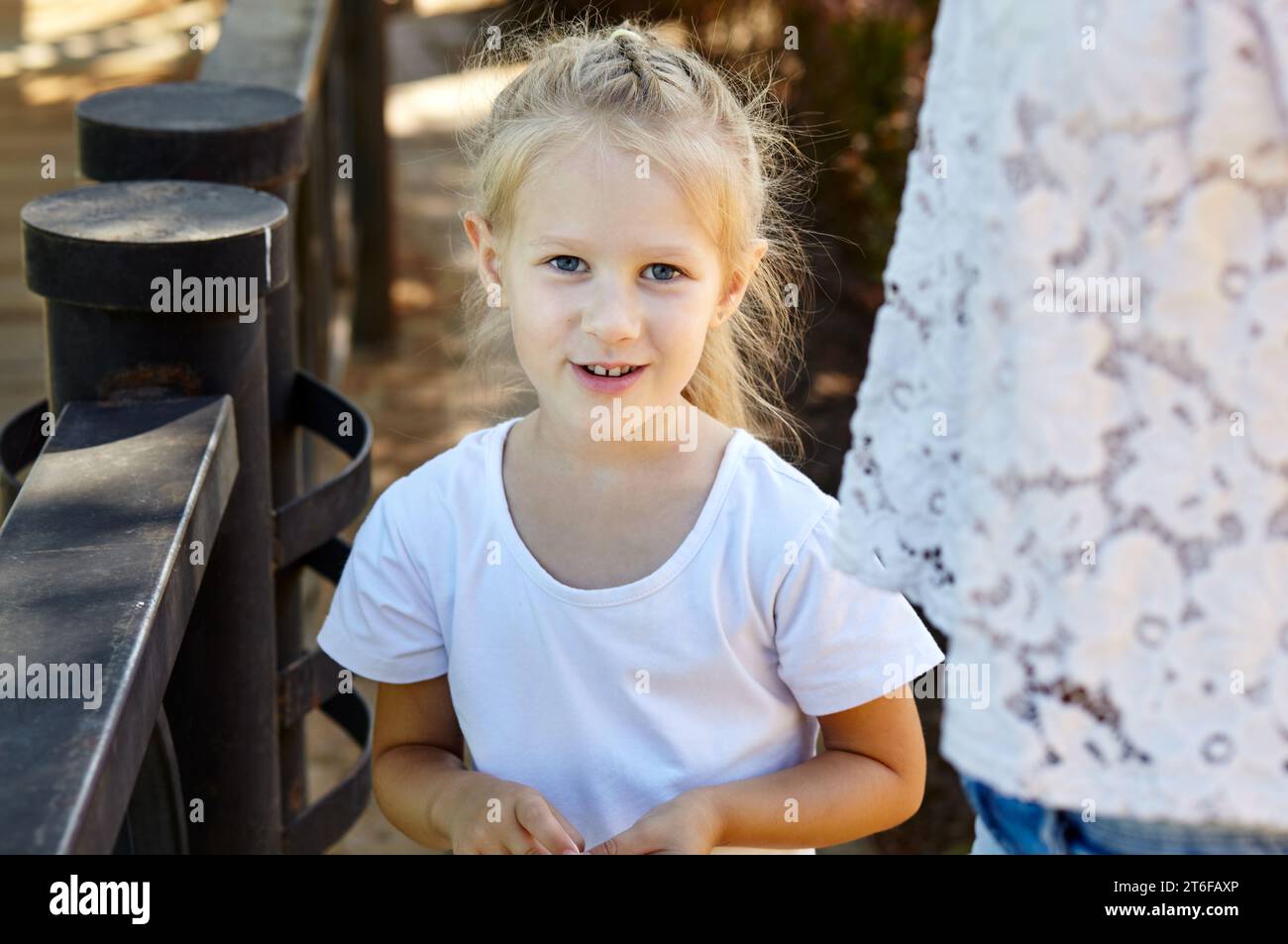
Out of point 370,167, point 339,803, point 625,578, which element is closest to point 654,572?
point 625,578

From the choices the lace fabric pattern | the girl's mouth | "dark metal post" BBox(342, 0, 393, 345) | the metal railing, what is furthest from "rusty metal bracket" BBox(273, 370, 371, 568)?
"dark metal post" BBox(342, 0, 393, 345)

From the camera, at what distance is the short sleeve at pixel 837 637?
171 centimetres

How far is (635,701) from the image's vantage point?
175cm

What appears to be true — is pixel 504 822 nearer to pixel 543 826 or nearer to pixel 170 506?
pixel 543 826

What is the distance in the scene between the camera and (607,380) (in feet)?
5.71

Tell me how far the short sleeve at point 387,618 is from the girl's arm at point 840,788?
374 mm

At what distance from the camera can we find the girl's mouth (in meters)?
1.74

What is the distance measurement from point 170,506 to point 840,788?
75 cm

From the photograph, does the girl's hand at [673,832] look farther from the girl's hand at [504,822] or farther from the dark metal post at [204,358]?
the dark metal post at [204,358]

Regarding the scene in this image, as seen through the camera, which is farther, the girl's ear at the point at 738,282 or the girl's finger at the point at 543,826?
the girl's ear at the point at 738,282

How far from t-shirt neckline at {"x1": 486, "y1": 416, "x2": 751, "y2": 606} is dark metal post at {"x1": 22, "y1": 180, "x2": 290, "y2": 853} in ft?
1.29

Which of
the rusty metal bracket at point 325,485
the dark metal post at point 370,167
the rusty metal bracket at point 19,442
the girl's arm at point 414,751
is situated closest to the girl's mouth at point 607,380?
the girl's arm at point 414,751
